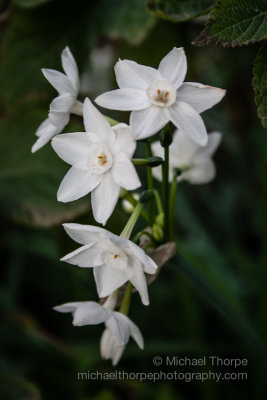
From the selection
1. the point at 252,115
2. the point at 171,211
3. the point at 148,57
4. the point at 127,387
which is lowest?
the point at 127,387

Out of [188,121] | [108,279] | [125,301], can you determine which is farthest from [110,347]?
[188,121]

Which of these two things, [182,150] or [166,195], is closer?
[166,195]

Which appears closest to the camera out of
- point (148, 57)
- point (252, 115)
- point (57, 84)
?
point (57, 84)

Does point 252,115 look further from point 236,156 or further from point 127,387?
point 127,387

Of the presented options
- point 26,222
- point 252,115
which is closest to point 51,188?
point 26,222

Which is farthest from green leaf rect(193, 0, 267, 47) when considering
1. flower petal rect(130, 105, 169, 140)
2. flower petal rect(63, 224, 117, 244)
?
flower petal rect(63, 224, 117, 244)

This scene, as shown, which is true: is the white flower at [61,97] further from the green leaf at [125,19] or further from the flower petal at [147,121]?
the green leaf at [125,19]

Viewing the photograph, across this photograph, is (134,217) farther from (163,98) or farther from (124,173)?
(163,98)

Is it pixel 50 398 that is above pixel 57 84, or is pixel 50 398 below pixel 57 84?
below
